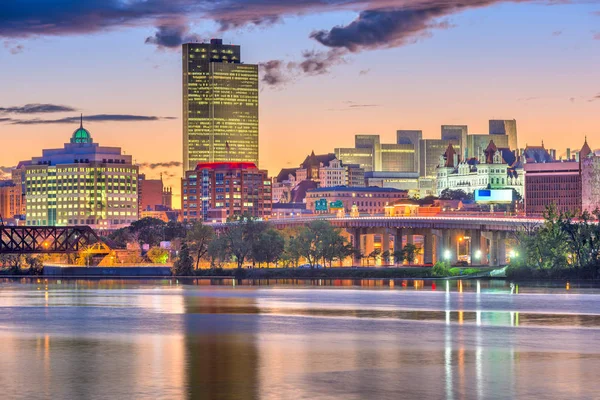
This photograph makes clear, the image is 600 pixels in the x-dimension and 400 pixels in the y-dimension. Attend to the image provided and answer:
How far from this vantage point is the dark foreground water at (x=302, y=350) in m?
49.3

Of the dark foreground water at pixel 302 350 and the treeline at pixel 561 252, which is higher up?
the treeline at pixel 561 252

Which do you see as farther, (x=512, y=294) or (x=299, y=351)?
(x=512, y=294)

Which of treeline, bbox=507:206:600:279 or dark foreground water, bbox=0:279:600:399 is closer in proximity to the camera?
dark foreground water, bbox=0:279:600:399

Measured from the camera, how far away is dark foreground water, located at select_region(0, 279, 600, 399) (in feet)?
162

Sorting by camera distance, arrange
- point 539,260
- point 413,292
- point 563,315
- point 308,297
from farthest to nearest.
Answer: point 539,260 → point 413,292 → point 308,297 → point 563,315

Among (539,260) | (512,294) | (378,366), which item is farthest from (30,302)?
(539,260)

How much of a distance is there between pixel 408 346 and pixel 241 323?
2135cm

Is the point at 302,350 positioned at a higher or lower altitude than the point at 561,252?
lower

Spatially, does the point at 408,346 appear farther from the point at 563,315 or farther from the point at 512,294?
the point at 512,294

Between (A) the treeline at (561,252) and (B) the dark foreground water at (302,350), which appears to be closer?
(B) the dark foreground water at (302,350)

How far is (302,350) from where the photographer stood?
64.3m

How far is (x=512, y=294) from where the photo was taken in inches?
5113

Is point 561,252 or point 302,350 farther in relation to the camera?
point 561,252

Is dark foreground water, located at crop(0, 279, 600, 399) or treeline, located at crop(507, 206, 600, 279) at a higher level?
treeline, located at crop(507, 206, 600, 279)
